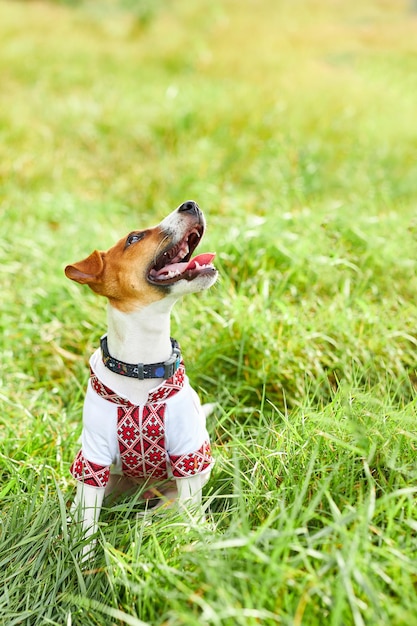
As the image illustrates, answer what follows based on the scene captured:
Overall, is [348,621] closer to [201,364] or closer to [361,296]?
[201,364]

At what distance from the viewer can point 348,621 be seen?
1787mm

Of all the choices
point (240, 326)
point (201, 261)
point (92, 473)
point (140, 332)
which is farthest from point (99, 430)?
point (240, 326)

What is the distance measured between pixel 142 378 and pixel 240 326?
3.70 ft

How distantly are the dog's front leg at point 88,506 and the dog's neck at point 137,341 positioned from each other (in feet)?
1.25

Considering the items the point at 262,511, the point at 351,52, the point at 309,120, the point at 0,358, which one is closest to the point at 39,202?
the point at 0,358

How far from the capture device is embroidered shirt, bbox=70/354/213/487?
254 centimetres

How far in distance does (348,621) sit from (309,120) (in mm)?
6029

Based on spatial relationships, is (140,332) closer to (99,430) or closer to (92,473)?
(99,430)

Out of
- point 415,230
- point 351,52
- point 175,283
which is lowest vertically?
point 351,52

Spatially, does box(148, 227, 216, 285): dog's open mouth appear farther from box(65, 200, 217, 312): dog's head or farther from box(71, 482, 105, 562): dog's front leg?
box(71, 482, 105, 562): dog's front leg

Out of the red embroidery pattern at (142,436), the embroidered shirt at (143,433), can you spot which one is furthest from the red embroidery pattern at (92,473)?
the red embroidery pattern at (142,436)

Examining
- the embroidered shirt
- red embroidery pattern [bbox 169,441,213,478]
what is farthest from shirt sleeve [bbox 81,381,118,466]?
red embroidery pattern [bbox 169,441,213,478]

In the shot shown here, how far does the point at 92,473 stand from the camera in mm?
2555

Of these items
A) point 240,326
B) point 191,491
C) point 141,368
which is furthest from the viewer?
point 240,326
